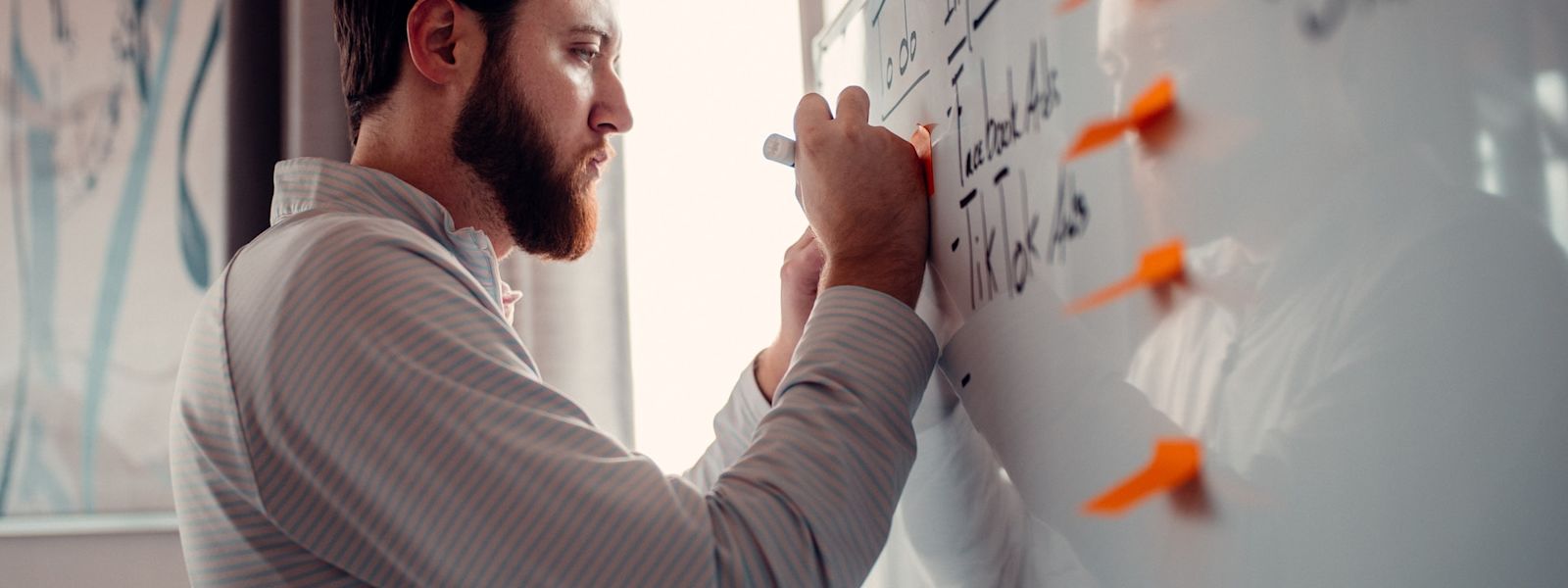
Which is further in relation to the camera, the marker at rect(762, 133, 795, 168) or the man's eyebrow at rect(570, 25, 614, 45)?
the man's eyebrow at rect(570, 25, 614, 45)

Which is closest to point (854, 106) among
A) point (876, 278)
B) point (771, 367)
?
point (876, 278)

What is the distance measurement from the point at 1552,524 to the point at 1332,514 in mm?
80

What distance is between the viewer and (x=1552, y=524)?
0.27 metres

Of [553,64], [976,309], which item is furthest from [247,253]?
[976,309]

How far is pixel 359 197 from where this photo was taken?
0.73 m

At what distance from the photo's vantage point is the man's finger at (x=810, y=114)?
0.72 m

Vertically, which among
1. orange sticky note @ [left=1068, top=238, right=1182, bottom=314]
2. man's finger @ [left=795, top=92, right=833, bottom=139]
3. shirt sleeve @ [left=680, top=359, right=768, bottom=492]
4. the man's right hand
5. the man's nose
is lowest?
shirt sleeve @ [left=680, top=359, right=768, bottom=492]

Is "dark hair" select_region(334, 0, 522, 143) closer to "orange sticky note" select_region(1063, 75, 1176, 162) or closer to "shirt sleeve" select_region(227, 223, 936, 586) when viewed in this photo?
"shirt sleeve" select_region(227, 223, 936, 586)

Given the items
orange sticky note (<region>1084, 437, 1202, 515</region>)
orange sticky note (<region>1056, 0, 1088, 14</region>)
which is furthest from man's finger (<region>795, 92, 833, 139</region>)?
orange sticky note (<region>1084, 437, 1202, 515</region>)

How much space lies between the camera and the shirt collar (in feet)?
2.40

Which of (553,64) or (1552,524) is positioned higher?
(553,64)

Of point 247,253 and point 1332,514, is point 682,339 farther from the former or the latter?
point 1332,514

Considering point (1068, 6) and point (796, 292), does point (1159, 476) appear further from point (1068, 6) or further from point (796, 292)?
point (796, 292)

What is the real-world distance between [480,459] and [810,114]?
0.34m
